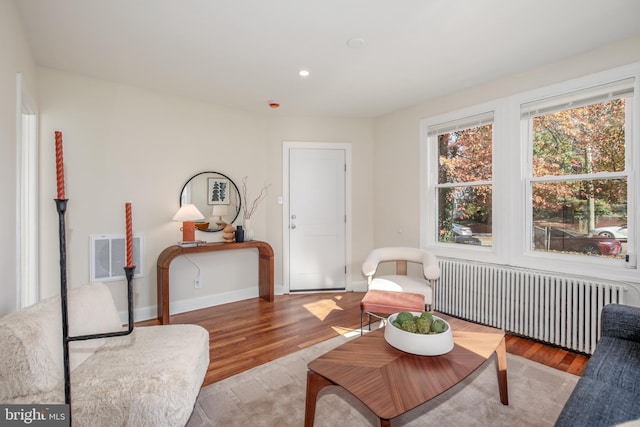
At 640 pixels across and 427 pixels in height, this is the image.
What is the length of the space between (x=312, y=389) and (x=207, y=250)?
7.49ft

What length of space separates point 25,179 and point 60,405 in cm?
231

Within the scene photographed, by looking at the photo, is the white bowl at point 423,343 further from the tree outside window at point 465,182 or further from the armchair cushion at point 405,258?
the tree outside window at point 465,182

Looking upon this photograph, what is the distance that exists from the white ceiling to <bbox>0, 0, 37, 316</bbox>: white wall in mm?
250

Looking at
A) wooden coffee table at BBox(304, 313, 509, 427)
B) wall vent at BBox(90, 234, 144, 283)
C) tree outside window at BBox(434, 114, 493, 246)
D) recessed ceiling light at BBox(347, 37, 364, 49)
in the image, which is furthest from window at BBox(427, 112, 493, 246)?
wall vent at BBox(90, 234, 144, 283)

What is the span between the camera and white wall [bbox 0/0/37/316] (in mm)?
1728

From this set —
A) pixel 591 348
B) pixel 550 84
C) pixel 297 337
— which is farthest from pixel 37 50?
pixel 591 348

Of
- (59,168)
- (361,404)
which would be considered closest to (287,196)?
(361,404)

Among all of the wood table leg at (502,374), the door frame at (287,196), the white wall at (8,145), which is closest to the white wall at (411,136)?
the door frame at (287,196)

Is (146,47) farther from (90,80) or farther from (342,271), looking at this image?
(342,271)

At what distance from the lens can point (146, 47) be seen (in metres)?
2.50

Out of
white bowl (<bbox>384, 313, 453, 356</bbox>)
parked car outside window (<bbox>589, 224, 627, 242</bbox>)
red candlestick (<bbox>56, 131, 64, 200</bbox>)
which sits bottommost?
white bowl (<bbox>384, 313, 453, 356</bbox>)

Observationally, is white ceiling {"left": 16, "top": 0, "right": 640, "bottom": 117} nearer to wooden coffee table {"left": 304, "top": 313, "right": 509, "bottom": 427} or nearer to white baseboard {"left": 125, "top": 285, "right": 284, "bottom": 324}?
wooden coffee table {"left": 304, "top": 313, "right": 509, "bottom": 427}

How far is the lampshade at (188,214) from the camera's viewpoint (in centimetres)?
336

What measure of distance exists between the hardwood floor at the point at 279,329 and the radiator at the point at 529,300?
14 cm
